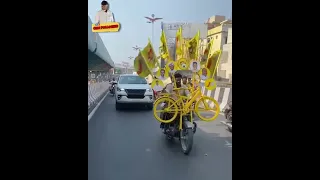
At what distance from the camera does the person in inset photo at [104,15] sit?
269 centimetres

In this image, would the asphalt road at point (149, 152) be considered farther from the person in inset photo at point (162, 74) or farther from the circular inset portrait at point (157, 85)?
the person in inset photo at point (162, 74)

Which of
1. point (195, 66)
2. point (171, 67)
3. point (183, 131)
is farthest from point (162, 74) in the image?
point (183, 131)

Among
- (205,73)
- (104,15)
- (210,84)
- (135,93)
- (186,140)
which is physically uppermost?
(104,15)

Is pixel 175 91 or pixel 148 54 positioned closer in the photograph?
pixel 148 54

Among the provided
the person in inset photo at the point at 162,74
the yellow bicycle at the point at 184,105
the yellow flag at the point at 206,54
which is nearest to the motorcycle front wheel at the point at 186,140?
the yellow bicycle at the point at 184,105

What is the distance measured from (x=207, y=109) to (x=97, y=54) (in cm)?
120

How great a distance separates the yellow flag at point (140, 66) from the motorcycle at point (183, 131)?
18.7 inches

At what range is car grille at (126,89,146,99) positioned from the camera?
10.5 feet

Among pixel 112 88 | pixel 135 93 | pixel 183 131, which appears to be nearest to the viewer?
pixel 183 131

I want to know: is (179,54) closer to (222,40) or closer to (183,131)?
(222,40)

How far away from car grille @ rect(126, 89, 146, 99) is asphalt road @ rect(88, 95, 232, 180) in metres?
0.20

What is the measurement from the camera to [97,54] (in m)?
2.87
